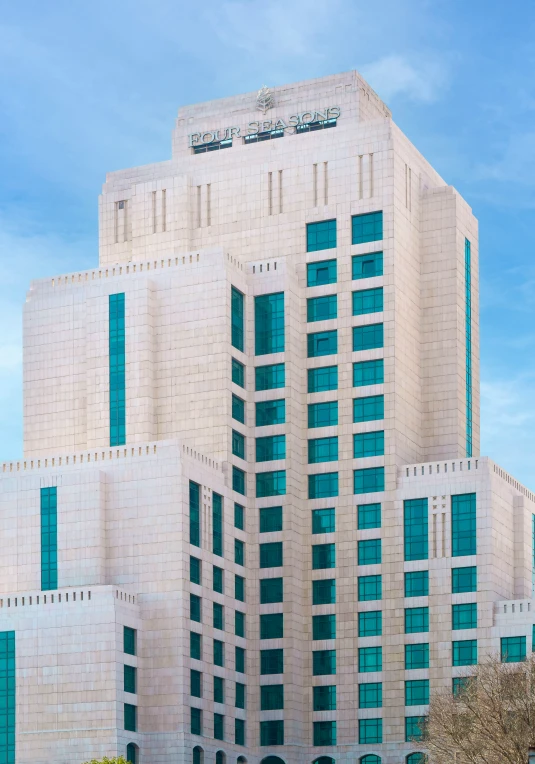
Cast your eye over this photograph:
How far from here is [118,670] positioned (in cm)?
11156

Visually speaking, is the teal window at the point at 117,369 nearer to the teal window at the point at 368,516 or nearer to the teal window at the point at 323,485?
the teal window at the point at 323,485

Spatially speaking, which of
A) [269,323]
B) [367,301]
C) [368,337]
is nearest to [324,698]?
A: [368,337]

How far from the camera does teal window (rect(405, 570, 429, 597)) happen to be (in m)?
124

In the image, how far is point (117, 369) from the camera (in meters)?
128

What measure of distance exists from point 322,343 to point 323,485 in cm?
1061

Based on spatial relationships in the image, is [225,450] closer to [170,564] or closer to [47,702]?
[170,564]

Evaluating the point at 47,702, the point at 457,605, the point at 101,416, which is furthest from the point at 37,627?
the point at 457,605

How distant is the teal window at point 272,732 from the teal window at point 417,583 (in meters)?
13.0

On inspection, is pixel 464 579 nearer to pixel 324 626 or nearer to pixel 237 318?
pixel 324 626

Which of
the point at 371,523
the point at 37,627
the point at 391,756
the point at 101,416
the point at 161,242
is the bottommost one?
the point at 391,756

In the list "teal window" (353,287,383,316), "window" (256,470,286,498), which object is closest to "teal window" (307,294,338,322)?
"teal window" (353,287,383,316)

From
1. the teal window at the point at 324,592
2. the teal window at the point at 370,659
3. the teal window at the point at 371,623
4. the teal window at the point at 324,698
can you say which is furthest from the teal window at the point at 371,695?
the teal window at the point at 324,592

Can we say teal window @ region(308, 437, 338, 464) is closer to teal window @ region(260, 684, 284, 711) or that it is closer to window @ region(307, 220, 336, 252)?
window @ region(307, 220, 336, 252)

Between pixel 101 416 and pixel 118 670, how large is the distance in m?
22.8
